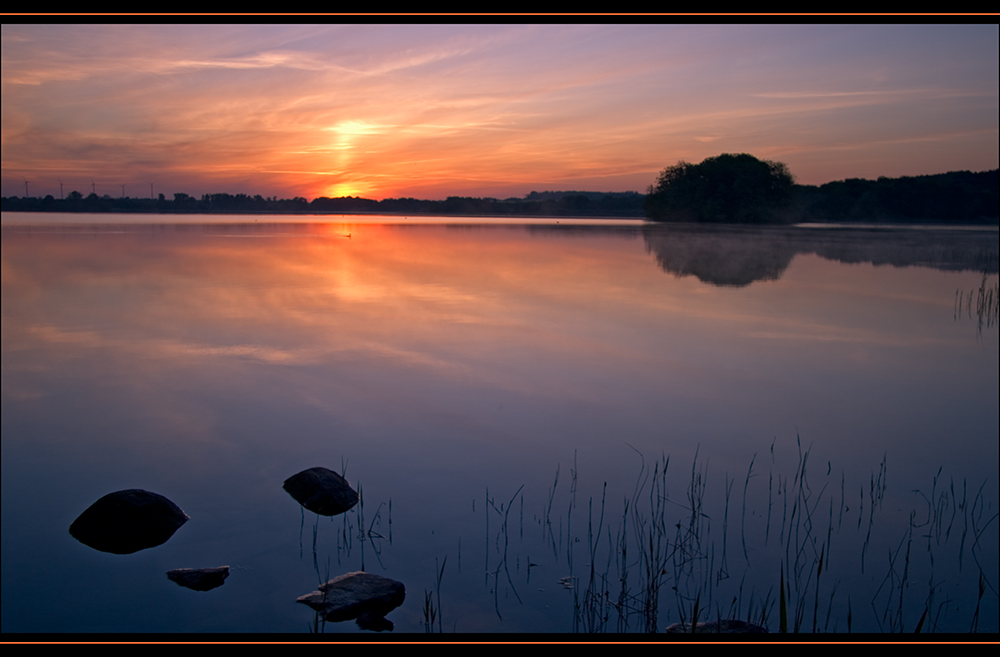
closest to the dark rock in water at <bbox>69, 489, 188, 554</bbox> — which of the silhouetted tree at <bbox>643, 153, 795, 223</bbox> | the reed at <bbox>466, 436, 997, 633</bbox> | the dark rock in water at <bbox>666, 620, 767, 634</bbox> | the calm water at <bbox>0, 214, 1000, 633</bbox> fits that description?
the calm water at <bbox>0, 214, 1000, 633</bbox>

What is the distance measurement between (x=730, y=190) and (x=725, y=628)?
285 ft

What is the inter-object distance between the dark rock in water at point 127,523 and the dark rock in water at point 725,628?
3720 mm

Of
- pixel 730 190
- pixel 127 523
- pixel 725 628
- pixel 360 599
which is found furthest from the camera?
pixel 730 190

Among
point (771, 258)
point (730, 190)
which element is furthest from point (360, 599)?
point (730, 190)

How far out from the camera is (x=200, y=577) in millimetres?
4500

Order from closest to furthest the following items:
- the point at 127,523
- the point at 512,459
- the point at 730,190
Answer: the point at 127,523, the point at 512,459, the point at 730,190

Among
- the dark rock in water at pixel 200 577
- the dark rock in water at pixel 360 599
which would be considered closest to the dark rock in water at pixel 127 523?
the dark rock in water at pixel 200 577

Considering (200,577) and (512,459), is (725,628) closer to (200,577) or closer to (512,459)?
(512,459)

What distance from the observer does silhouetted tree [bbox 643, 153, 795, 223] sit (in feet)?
273

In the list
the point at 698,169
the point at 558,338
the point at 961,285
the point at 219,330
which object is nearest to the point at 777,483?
the point at 558,338

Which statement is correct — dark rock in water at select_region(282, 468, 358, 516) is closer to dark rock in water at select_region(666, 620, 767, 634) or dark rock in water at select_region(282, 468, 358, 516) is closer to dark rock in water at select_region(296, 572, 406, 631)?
dark rock in water at select_region(296, 572, 406, 631)

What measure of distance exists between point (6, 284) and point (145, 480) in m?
16.9

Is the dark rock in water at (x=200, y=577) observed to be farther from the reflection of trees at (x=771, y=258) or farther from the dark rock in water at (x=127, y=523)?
the reflection of trees at (x=771, y=258)

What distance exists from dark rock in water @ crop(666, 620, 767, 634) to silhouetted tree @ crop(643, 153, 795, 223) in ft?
280
